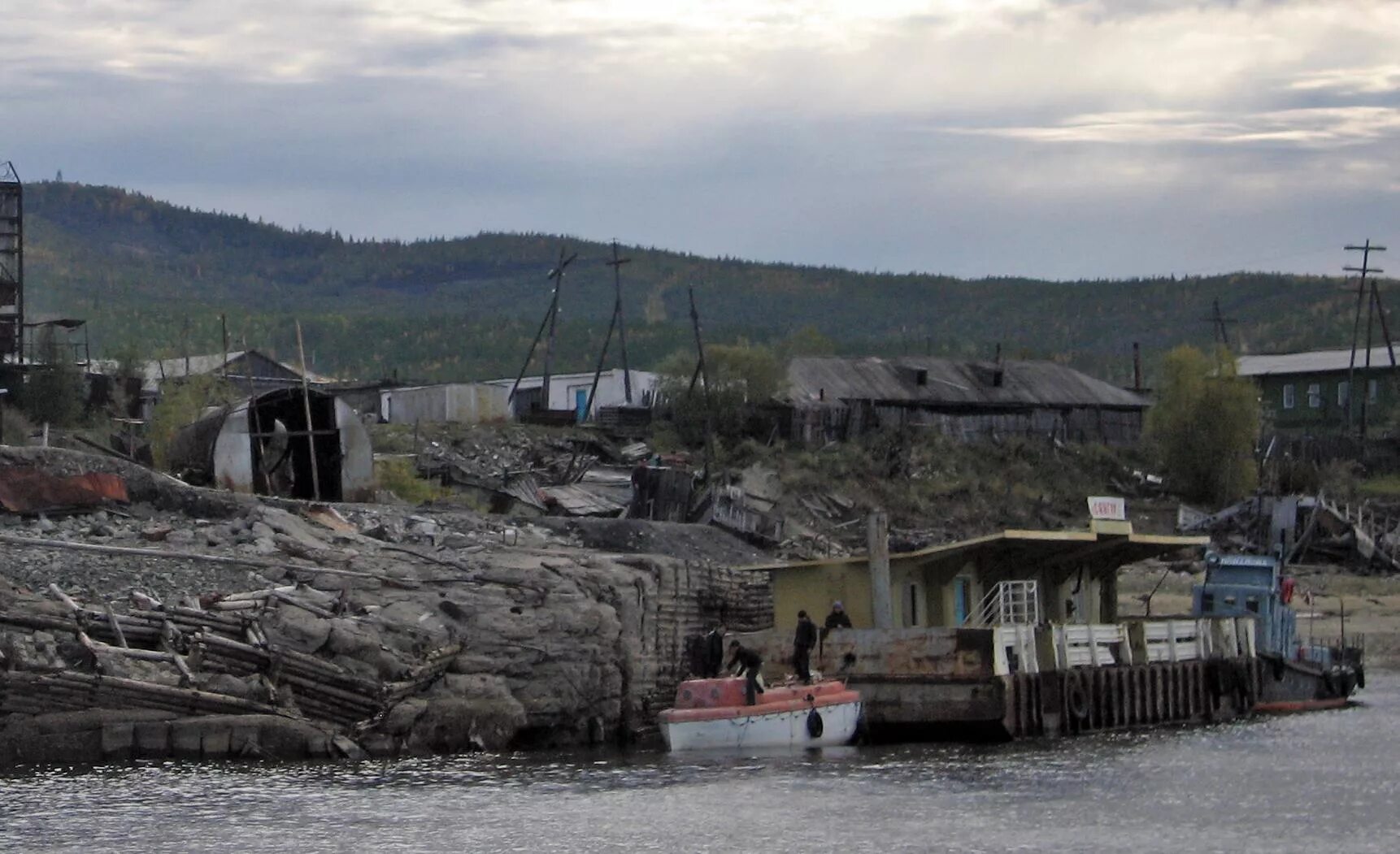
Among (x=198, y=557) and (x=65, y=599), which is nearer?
(x=65, y=599)

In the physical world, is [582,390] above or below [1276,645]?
above

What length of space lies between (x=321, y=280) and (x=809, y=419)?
132951 mm

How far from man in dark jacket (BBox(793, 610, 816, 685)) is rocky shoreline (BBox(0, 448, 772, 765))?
331cm

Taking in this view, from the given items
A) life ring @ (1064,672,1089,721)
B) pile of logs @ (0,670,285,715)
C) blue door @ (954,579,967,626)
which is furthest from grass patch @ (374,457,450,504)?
pile of logs @ (0,670,285,715)

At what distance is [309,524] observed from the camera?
130ft

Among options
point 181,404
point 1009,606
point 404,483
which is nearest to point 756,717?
point 1009,606

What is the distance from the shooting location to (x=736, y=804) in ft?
89.8

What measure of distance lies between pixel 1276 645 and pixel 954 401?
34096 mm

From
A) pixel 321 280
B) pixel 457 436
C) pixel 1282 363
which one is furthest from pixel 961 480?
pixel 321 280

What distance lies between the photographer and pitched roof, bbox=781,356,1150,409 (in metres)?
75.9

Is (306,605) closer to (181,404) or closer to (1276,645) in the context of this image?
(1276,645)

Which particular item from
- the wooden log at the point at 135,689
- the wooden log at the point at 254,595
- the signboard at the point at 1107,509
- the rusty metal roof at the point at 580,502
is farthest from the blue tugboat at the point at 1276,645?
the wooden log at the point at 135,689

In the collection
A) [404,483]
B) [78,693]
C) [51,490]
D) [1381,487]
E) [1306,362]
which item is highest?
[1306,362]

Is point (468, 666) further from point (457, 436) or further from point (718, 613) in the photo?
point (457, 436)
